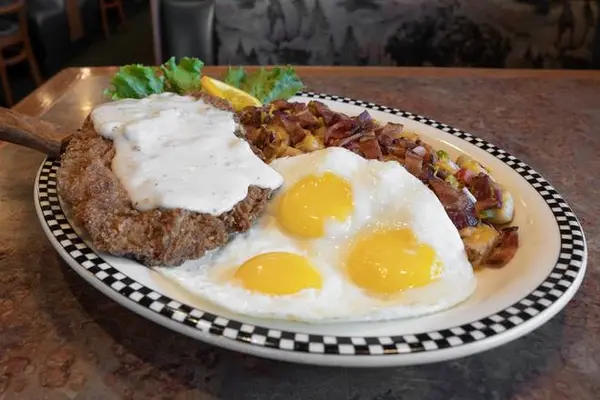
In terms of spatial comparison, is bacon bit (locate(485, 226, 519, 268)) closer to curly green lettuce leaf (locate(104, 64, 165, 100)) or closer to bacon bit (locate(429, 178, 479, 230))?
bacon bit (locate(429, 178, 479, 230))

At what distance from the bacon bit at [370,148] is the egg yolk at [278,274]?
56cm

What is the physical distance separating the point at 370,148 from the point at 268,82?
86 cm

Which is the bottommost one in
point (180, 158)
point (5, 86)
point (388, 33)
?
point (5, 86)

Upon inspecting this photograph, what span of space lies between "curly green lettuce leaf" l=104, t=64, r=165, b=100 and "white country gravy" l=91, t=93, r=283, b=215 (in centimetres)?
52

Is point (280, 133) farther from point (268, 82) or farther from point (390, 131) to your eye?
point (268, 82)

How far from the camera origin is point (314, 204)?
5.16 ft

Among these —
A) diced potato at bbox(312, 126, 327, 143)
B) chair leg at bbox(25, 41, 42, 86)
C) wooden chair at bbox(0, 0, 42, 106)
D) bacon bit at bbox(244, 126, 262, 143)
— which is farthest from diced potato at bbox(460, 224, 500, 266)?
chair leg at bbox(25, 41, 42, 86)

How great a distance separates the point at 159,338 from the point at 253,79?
152 cm

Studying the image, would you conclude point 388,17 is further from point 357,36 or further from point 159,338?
point 159,338

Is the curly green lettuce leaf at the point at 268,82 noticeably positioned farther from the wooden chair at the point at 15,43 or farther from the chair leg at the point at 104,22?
the chair leg at the point at 104,22

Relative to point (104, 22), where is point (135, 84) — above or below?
above

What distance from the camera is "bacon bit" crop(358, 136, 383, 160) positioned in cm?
189

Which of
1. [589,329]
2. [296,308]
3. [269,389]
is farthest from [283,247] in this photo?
[589,329]

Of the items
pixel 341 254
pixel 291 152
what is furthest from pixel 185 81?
pixel 341 254
